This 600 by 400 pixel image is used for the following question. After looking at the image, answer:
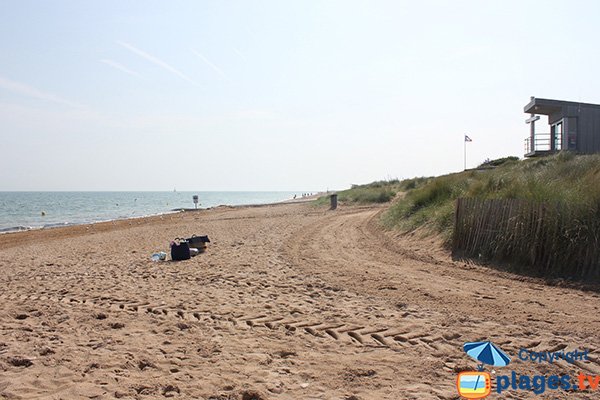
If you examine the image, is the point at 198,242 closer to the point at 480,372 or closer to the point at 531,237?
the point at 531,237

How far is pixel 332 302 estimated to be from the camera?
264 inches

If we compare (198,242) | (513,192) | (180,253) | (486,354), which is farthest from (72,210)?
(486,354)

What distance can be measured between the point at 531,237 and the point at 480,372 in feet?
17.9

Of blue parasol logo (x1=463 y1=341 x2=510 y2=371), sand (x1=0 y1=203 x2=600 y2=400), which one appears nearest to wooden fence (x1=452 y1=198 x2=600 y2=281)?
sand (x1=0 y1=203 x2=600 y2=400)

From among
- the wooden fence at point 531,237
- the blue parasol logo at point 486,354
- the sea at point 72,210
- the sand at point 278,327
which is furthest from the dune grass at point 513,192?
the sea at point 72,210

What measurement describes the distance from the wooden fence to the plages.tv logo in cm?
408

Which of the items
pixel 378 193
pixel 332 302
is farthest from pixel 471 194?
pixel 378 193

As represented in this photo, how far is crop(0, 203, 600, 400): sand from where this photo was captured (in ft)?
13.1

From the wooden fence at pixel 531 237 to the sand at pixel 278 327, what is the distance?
604mm

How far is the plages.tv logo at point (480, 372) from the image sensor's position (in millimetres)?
3721

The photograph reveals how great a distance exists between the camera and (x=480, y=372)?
13.4 ft

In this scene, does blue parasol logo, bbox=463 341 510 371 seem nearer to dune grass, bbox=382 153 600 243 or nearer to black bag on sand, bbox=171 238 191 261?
dune grass, bbox=382 153 600 243

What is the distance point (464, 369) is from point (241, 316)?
303 centimetres

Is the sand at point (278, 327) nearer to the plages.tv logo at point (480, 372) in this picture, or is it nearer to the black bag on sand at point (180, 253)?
the plages.tv logo at point (480, 372)
